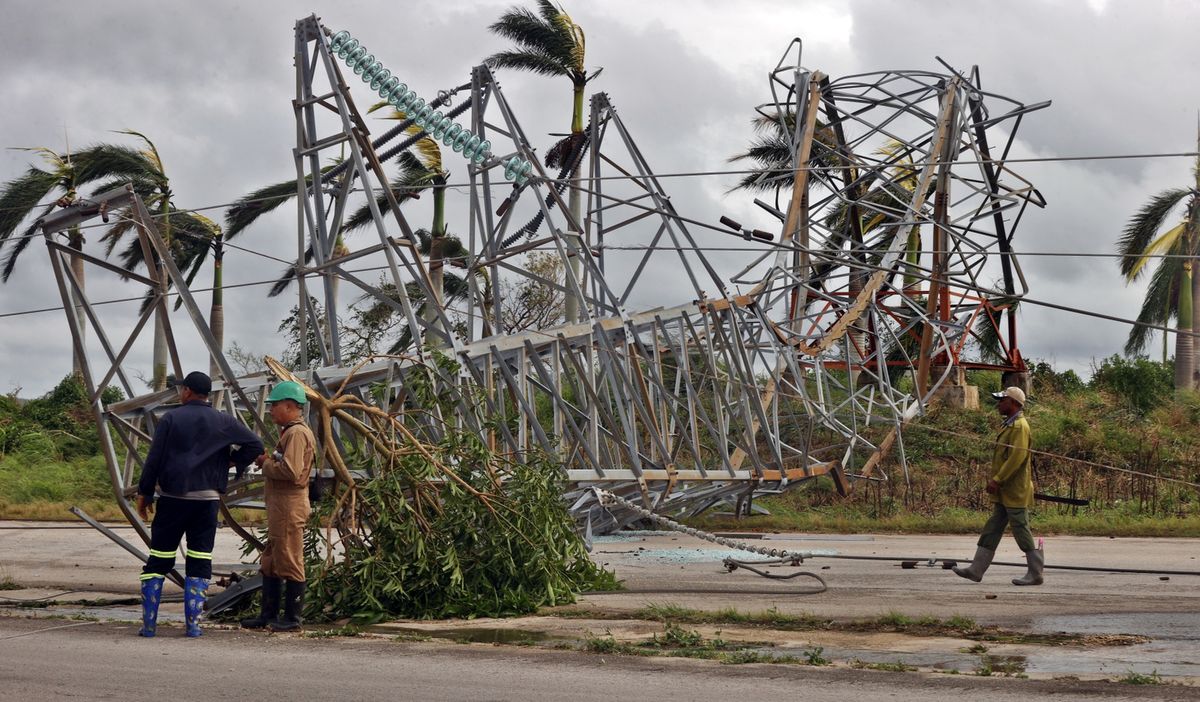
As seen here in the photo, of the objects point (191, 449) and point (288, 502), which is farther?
point (288, 502)

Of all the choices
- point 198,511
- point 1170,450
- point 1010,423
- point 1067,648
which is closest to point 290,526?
point 198,511

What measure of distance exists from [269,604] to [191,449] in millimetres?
1358

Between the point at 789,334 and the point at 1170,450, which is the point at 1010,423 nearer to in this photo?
the point at 789,334

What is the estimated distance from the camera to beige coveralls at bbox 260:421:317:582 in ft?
33.3

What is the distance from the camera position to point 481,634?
9.91 metres

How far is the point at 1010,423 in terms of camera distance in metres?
13.6

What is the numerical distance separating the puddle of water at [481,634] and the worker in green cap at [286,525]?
2.22 ft

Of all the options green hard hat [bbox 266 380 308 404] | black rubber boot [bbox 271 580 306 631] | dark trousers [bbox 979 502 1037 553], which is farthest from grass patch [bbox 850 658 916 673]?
dark trousers [bbox 979 502 1037 553]

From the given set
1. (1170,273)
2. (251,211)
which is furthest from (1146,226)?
(251,211)

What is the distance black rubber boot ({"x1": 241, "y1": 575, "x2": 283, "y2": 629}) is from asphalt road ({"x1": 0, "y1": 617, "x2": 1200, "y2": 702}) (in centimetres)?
81

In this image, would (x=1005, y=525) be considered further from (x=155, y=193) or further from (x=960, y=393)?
(x=155, y=193)

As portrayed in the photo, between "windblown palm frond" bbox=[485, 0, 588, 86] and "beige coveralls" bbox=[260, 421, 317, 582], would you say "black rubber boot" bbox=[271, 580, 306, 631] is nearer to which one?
"beige coveralls" bbox=[260, 421, 317, 582]

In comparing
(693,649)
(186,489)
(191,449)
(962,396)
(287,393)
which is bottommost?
(693,649)

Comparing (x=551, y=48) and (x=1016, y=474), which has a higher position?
(x=551, y=48)
